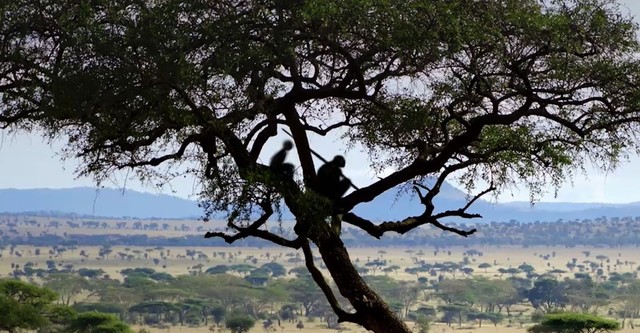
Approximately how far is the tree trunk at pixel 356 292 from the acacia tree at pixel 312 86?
1cm

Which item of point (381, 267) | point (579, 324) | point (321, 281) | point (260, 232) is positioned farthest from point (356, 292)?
point (381, 267)

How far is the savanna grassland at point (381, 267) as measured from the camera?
73.6 metres

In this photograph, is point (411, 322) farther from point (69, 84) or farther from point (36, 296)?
point (69, 84)

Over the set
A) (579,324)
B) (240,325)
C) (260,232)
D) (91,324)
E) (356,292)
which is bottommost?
(240,325)

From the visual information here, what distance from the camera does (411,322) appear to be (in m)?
69.4

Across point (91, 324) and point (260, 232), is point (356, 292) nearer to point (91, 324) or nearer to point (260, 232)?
point (260, 232)

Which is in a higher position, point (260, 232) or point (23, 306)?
point (260, 232)

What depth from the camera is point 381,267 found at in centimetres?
11638

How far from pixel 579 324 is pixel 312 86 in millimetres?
25113

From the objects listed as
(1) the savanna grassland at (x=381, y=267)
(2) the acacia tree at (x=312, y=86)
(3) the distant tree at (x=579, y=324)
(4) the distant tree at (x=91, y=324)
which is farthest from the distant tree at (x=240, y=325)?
(2) the acacia tree at (x=312, y=86)

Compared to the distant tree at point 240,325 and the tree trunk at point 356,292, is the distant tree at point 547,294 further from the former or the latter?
the tree trunk at point 356,292

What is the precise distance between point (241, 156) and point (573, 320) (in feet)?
86.0

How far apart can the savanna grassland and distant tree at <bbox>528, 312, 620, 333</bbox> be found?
28411 mm

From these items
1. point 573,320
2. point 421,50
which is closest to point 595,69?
point 421,50
